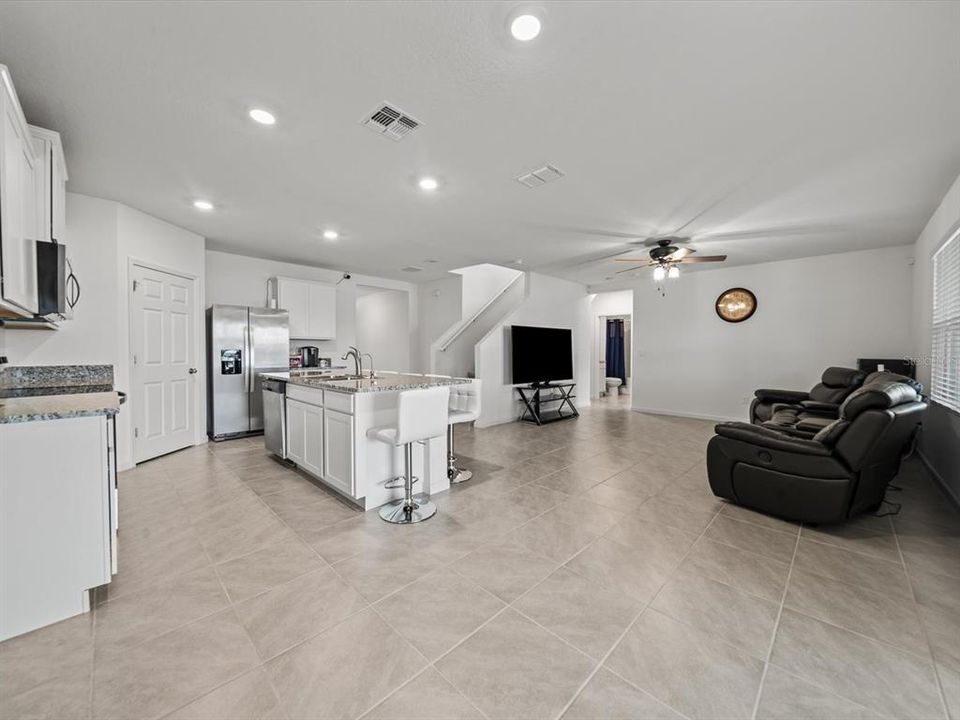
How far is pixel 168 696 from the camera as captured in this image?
4.43ft

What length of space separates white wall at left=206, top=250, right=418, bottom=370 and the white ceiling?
4.91 feet

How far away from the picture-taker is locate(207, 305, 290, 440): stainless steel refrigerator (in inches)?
190

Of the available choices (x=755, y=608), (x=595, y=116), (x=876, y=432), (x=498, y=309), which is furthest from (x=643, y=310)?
(x=755, y=608)

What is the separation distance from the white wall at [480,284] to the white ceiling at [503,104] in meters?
3.08

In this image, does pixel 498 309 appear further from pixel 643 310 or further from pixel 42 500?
pixel 42 500

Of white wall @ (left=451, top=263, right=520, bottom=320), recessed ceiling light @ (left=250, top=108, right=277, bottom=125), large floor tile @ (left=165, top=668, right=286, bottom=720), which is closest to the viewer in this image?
large floor tile @ (left=165, top=668, right=286, bottom=720)

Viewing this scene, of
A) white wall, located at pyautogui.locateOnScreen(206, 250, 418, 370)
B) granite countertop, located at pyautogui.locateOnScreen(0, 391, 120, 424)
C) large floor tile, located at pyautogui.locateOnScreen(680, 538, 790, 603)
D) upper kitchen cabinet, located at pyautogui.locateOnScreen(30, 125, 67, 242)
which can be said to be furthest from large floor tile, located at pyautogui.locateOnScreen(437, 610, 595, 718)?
white wall, located at pyautogui.locateOnScreen(206, 250, 418, 370)

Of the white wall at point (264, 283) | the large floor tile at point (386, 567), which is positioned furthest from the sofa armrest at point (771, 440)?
the white wall at point (264, 283)

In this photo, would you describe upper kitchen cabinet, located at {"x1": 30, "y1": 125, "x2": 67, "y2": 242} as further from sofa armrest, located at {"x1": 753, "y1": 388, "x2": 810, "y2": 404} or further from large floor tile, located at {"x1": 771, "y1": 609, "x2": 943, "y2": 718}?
sofa armrest, located at {"x1": 753, "y1": 388, "x2": 810, "y2": 404}

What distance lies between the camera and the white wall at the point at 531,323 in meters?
6.12

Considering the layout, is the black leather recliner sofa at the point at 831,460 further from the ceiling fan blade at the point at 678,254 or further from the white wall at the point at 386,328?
the white wall at the point at 386,328

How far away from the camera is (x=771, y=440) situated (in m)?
2.70

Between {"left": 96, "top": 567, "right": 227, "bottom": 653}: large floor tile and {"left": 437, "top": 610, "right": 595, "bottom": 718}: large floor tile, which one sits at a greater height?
{"left": 96, "top": 567, "right": 227, "bottom": 653}: large floor tile


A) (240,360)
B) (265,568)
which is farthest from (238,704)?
(240,360)
